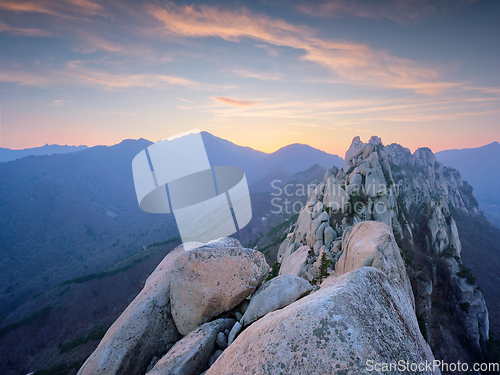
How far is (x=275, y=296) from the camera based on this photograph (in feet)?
28.9

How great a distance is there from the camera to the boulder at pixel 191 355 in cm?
710

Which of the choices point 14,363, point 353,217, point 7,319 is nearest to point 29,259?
point 7,319

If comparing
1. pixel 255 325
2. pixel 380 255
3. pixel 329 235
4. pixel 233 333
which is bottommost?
pixel 329 235

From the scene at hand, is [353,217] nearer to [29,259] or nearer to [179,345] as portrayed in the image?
[179,345]

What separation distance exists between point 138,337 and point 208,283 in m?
3.39

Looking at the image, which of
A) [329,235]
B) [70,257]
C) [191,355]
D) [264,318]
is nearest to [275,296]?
[264,318]

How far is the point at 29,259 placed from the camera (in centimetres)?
12025

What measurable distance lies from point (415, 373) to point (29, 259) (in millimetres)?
174912

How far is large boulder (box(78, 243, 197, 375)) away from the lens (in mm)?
8227

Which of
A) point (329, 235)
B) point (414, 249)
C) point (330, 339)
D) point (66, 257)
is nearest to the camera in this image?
point (330, 339)

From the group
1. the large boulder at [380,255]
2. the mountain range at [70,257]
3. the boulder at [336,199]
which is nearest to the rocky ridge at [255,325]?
the large boulder at [380,255]

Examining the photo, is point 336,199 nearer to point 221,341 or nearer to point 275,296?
point 275,296

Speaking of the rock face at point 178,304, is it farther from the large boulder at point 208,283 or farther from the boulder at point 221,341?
the boulder at point 221,341

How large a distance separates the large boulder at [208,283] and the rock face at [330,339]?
3646mm
